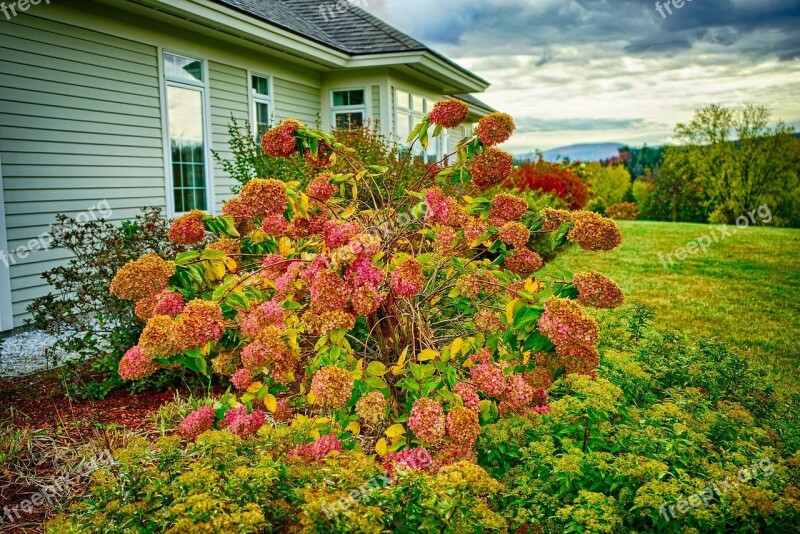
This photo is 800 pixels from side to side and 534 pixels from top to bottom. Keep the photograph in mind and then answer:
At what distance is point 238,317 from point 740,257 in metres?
10.3

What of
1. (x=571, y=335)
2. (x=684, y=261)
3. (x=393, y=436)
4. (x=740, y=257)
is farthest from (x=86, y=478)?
(x=740, y=257)

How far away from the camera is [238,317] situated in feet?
8.60

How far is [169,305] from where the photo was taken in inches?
96.7

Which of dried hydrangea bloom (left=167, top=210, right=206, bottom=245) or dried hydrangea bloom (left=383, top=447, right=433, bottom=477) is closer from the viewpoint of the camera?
dried hydrangea bloom (left=383, top=447, right=433, bottom=477)

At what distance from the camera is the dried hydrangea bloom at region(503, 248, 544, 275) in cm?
294

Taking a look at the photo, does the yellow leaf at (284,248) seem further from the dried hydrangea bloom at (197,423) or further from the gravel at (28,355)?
the gravel at (28,355)

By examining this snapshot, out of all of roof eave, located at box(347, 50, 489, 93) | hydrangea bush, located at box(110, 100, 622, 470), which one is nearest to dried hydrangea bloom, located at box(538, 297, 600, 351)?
hydrangea bush, located at box(110, 100, 622, 470)

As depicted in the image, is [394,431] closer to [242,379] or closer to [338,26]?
[242,379]

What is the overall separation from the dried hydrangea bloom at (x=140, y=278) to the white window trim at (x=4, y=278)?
433cm

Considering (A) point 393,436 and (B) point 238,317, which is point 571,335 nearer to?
(A) point 393,436

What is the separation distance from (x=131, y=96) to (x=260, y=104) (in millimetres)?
2817

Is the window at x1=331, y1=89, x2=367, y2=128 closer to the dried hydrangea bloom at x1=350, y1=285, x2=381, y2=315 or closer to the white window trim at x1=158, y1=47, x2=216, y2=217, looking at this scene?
the white window trim at x1=158, y1=47, x2=216, y2=217

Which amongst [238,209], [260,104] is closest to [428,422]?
[238,209]

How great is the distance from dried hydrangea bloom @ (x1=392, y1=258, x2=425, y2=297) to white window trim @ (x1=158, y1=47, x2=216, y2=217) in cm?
626
